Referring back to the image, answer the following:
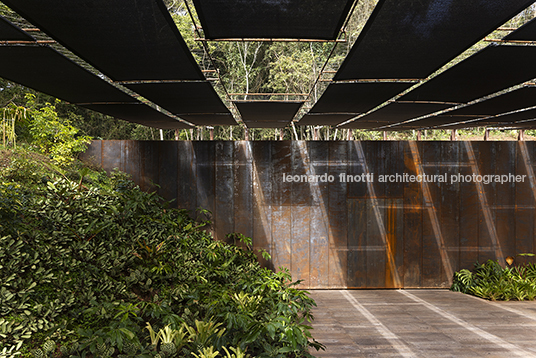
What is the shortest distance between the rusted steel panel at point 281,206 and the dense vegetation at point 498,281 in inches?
125

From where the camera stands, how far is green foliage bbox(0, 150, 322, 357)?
2.64 metres

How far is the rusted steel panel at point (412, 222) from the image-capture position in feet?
19.2

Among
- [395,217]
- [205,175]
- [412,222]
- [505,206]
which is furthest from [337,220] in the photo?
[505,206]

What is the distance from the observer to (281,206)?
579 centimetres

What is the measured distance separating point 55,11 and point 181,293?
9.34ft

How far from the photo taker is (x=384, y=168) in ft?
19.2

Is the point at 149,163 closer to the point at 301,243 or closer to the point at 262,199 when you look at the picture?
the point at 262,199

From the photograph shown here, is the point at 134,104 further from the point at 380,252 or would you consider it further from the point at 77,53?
the point at 380,252

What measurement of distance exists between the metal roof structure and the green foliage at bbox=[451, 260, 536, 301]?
3238 mm

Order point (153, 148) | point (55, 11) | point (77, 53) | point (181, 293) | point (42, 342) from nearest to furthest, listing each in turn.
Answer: point (55, 11) < point (77, 53) < point (42, 342) < point (181, 293) < point (153, 148)

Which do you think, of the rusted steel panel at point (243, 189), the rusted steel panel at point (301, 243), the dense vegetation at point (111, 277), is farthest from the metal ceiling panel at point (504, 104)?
the rusted steel panel at point (243, 189)

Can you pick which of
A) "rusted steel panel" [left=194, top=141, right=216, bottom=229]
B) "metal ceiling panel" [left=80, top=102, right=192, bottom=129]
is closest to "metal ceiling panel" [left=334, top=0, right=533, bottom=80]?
"metal ceiling panel" [left=80, top=102, right=192, bottom=129]

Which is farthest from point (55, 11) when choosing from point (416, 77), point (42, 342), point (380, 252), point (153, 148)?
point (380, 252)

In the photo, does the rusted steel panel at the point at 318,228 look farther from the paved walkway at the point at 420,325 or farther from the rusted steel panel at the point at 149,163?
the rusted steel panel at the point at 149,163
